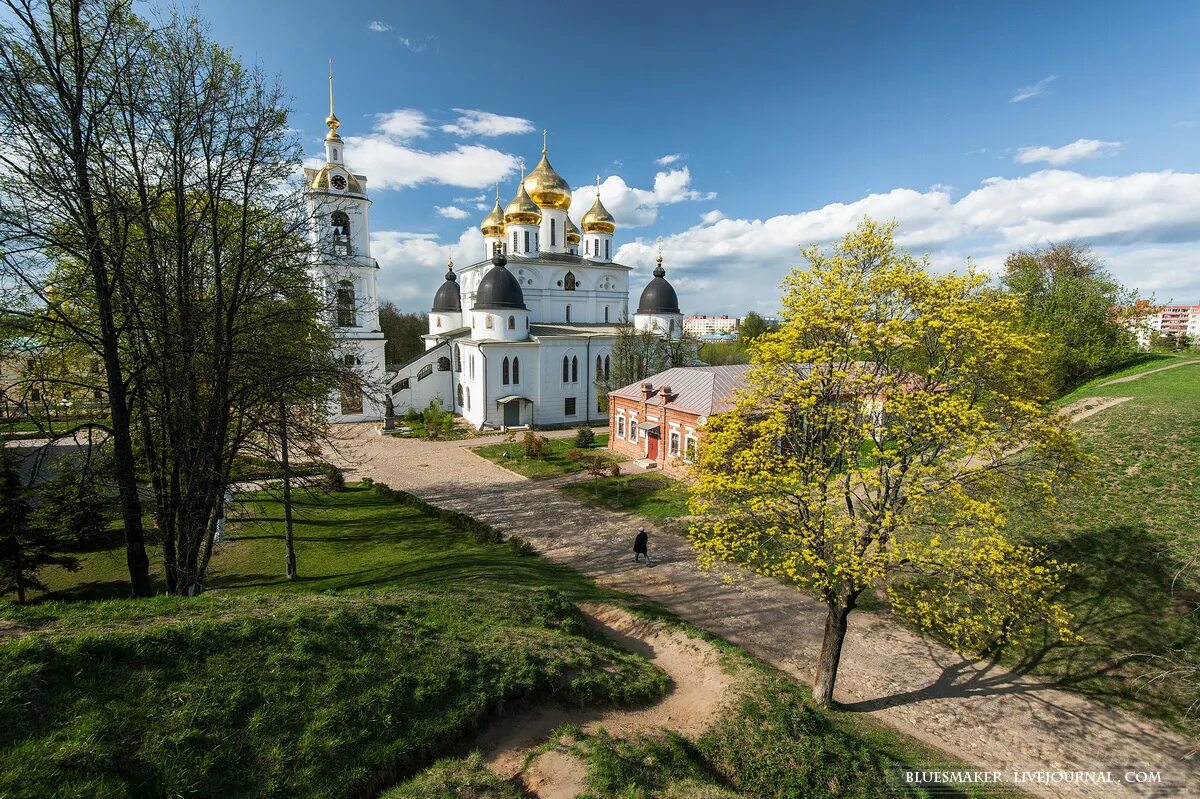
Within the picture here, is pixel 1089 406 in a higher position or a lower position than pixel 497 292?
lower

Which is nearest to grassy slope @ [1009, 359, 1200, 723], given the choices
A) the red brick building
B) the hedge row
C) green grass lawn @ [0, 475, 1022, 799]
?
green grass lawn @ [0, 475, 1022, 799]

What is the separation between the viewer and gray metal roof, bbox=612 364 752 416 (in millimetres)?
22438

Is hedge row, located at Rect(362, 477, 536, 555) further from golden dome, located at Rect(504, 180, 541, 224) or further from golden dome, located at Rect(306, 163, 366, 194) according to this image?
golden dome, located at Rect(504, 180, 541, 224)

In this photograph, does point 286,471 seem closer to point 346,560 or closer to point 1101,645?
point 346,560

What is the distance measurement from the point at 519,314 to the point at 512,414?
264 inches

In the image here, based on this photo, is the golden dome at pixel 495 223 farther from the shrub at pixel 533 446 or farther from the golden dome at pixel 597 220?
the shrub at pixel 533 446

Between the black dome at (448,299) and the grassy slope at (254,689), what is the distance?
38.2m

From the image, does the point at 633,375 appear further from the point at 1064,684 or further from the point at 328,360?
the point at 1064,684

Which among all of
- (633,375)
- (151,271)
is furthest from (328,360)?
(633,375)

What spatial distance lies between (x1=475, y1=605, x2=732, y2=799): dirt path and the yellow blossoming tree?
6.67ft

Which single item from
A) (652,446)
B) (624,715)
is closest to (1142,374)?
(652,446)

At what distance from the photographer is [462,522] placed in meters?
17.1

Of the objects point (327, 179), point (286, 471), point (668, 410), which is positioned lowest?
point (286, 471)

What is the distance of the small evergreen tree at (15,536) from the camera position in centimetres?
1008
